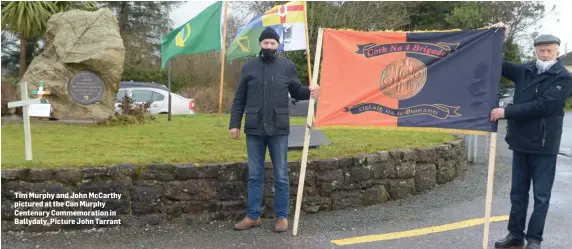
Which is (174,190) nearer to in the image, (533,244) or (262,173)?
(262,173)

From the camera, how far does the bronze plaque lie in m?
9.82

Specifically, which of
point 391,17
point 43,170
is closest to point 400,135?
point 43,170

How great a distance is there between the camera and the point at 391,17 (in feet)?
83.7

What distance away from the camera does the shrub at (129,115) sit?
33.0 ft

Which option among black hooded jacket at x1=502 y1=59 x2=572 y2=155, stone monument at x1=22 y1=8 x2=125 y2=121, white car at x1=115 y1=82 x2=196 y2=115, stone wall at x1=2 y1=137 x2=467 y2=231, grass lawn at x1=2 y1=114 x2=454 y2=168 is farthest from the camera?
white car at x1=115 y1=82 x2=196 y2=115

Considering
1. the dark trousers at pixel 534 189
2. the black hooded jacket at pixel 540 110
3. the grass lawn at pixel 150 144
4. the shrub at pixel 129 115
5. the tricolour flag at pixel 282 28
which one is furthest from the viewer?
the shrub at pixel 129 115

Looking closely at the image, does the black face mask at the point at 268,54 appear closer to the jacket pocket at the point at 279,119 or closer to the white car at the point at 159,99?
the jacket pocket at the point at 279,119

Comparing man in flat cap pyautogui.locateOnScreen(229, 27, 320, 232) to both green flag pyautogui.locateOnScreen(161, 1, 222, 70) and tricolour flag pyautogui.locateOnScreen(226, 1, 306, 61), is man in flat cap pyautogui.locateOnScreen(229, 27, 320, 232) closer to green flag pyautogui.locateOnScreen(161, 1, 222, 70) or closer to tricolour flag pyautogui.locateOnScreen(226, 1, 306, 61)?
tricolour flag pyautogui.locateOnScreen(226, 1, 306, 61)

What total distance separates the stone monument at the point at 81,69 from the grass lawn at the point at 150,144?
46cm

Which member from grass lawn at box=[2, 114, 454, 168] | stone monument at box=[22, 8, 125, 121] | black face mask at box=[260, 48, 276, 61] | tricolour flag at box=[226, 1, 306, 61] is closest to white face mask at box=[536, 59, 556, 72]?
black face mask at box=[260, 48, 276, 61]

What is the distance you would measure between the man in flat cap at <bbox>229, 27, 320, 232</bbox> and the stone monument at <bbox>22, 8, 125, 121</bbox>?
544cm

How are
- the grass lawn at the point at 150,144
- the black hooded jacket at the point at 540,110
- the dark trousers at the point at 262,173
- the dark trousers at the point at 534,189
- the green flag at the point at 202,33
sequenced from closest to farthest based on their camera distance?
1. the black hooded jacket at the point at 540,110
2. the dark trousers at the point at 534,189
3. the dark trousers at the point at 262,173
4. the grass lawn at the point at 150,144
5. the green flag at the point at 202,33

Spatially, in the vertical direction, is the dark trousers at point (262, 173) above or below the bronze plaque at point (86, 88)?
below

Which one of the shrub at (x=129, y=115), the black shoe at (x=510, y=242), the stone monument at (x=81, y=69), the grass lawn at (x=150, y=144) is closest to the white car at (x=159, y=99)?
the shrub at (x=129, y=115)
